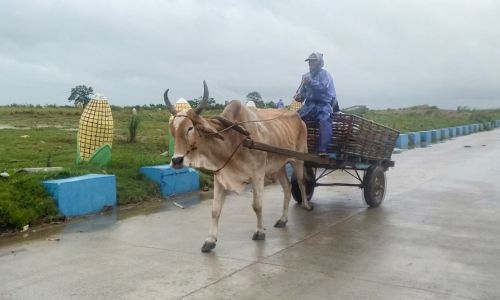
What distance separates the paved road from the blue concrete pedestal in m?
0.51

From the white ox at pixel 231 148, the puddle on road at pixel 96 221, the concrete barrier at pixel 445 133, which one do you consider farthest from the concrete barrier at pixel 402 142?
the white ox at pixel 231 148

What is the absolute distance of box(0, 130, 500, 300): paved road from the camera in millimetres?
4848

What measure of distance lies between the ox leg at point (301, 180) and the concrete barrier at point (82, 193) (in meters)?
2.84

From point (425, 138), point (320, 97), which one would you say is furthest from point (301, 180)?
point (425, 138)

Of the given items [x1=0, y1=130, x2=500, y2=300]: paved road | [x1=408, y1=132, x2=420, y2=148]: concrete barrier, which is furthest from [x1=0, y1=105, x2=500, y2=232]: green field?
[x1=408, y1=132, x2=420, y2=148]: concrete barrier

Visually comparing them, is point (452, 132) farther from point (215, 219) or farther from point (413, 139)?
point (215, 219)

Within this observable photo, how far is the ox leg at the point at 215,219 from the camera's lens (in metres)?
6.09

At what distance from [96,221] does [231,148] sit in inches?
98.9

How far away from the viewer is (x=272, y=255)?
235 inches

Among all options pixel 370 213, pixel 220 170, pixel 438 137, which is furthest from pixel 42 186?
pixel 438 137

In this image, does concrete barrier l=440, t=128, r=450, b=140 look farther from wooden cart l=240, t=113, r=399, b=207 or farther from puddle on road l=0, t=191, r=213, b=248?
puddle on road l=0, t=191, r=213, b=248

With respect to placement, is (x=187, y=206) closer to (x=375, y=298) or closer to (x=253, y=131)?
(x=253, y=131)

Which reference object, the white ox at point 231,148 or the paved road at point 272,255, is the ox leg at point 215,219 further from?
the paved road at point 272,255

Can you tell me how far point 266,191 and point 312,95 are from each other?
125 inches
